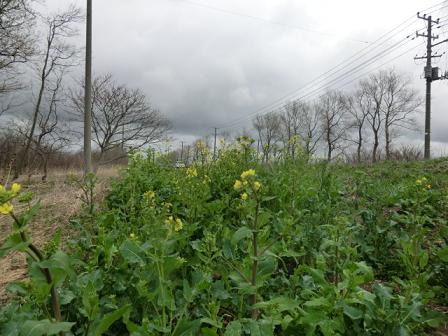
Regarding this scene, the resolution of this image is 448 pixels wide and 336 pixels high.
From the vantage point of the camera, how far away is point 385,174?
30.0 ft

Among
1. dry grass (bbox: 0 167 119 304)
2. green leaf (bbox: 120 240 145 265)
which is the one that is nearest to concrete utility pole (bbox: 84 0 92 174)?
dry grass (bbox: 0 167 119 304)

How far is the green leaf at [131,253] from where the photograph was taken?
2.06 m

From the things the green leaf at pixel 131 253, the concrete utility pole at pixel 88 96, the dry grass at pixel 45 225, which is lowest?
the dry grass at pixel 45 225

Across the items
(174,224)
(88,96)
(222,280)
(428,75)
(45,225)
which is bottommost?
(45,225)

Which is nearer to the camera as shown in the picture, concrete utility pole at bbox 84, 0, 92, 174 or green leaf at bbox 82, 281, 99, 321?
green leaf at bbox 82, 281, 99, 321

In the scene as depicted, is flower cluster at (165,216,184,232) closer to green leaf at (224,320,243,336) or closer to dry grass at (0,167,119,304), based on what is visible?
green leaf at (224,320,243,336)

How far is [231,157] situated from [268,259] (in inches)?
141

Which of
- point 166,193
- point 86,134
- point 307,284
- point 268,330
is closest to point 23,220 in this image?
point 268,330

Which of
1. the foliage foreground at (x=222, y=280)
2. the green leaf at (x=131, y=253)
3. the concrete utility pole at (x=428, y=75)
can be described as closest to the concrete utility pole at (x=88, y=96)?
the foliage foreground at (x=222, y=280)

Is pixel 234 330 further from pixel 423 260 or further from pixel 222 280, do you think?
pixel 423 260

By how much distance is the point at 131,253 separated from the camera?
6.88ft

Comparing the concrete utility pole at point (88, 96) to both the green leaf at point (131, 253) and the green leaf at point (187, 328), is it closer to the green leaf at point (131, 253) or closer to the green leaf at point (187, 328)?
the green leaf at point (131, 253)

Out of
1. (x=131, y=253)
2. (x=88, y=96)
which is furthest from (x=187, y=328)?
(x=88, y=96)

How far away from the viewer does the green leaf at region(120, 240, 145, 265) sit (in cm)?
206
